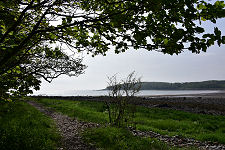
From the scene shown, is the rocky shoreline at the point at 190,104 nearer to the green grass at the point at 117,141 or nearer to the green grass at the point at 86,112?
the green grass at the point at 86,112

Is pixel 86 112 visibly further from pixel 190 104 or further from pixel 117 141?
pixel 190 104

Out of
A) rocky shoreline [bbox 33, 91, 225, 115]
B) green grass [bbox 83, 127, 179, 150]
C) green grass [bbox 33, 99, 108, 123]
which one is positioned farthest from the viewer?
rocky shoreline [bbox 33, 91, 225, 115]

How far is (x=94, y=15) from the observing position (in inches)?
223

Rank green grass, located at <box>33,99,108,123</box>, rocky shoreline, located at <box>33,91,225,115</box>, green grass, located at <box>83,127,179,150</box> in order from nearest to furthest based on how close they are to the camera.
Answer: green grass, located at <box>83,127,179,150</box> → green grass, located at <box>33,99,108,123</box> → rocky shoreline, located at <box>33,91,225,115</box>

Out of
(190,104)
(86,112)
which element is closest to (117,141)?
(86,112)

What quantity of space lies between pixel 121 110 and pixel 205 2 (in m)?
9.56

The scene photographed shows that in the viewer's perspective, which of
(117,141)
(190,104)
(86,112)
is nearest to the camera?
(117,141)

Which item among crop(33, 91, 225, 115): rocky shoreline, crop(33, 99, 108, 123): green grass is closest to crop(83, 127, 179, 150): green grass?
crop(33, 91, 225, 115): rocky shoreline

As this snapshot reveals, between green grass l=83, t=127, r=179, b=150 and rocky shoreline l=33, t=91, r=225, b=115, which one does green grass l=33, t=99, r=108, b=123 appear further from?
green grass l=83, t=127, r=179, b=150

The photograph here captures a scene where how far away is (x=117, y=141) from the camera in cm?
898

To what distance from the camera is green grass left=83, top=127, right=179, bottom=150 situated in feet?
27.7

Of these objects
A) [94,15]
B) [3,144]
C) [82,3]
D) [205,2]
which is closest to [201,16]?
[205,2]

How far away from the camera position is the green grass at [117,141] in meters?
8.45

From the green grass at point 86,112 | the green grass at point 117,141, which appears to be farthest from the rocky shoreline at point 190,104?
the green grass at point 117,141
